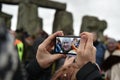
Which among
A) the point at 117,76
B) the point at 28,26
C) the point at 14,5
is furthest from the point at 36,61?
the point at 14,5

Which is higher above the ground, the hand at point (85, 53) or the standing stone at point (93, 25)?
the hand at point (85, 53)

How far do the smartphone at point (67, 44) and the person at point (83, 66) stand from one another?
0.12 m

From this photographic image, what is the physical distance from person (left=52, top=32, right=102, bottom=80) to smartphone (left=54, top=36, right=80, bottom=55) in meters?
0.12

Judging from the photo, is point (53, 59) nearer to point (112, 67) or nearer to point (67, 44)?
point (67, 44)

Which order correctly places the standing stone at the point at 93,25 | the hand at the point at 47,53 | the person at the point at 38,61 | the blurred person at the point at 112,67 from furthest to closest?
the standing stone at the point at 93,25 < the blurred person at the point at 112,67 < the hand at the point at 47,53 < the person at the point at 38,61

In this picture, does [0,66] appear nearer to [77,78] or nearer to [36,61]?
[77,78]

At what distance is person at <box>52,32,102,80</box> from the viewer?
8.43 feet

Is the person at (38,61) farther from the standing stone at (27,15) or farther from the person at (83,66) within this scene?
the standing stone at (27,15)

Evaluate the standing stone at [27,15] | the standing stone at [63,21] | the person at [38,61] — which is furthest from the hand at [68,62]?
the standing stone at [27,15]

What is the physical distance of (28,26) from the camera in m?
20.5

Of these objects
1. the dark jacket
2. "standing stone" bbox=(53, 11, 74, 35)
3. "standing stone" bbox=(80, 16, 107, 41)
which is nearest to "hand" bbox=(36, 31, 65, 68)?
the dark jacket

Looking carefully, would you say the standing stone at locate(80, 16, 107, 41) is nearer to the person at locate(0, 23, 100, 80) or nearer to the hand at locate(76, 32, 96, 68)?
the person at locate(0, 23, 100, 80)

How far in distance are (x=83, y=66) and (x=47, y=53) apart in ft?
1.77

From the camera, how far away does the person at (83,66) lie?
2570 mm
